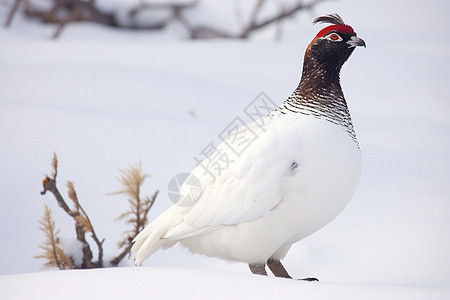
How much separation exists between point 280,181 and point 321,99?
403mm

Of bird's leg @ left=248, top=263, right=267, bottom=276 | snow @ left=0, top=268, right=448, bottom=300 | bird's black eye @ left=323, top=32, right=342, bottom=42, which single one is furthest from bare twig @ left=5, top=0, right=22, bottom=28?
snow @ left=0, top=268, right=448, bottom=300

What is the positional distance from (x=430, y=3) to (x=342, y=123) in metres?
5.20

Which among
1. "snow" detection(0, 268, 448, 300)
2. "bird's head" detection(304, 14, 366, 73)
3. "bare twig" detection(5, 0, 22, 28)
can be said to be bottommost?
"snow" detection(0, 268, 448, 300)

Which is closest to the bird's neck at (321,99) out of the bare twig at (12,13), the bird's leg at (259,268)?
the bird's leg at (259,268)

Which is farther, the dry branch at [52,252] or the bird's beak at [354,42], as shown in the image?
the dry branch at [52,252]

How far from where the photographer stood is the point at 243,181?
8.24 feet


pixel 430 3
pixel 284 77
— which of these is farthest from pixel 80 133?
pixel 430 3

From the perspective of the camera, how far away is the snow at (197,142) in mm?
2107

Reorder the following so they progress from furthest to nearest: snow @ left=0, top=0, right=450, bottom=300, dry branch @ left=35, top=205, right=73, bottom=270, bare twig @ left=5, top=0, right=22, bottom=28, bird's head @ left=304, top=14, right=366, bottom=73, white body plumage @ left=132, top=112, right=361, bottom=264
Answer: bare twig @ left=5, top=0, right=22, bottom=28
dry branch @ left=35, top=205, right=73, bottom=270
bird's head @ left=304, top=14, right=366, bottom=73
white body plumage @ left=132, top=112, right=361, bottom=264
snow @ left=0, top=0, right=450, bottom=300

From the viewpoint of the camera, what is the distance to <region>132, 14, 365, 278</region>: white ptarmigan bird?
2436mm

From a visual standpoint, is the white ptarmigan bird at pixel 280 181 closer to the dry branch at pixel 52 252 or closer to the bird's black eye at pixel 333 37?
the bird's black eye at pixel 333 37

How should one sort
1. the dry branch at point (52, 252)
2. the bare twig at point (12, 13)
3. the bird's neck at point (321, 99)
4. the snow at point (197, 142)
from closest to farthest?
the snow at point (197, 142)
the bird's neck at point (321, 99)
the dry branch at point (52, 252)
the bare twig at point (12, 13)

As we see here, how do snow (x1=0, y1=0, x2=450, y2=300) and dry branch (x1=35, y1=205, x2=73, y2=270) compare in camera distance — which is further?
dry branch (x1=35, y1=205, x2=73, y2=270)

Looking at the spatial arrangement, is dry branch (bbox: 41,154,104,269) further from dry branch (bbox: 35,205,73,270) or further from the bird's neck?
the bird's neck
